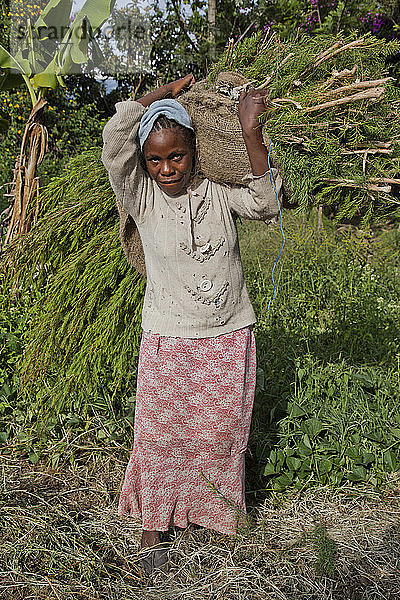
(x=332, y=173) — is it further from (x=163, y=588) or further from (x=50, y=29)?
(x=50, y=29)

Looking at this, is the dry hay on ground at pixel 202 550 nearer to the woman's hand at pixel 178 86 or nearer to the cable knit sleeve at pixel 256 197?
the cable knit sleeve at pixel 256 197

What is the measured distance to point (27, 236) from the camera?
329 cm

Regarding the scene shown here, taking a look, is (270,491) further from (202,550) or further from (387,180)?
(387,180)

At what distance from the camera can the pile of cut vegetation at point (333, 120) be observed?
6.35 ft

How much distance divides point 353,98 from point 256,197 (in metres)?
0.44

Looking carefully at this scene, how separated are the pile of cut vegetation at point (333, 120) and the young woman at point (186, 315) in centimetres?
10

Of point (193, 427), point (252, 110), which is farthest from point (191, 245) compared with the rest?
point (193, 427)

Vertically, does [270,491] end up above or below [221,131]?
below

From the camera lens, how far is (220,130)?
198cm

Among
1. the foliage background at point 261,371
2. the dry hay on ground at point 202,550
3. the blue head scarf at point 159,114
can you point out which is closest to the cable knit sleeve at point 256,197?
the blue head scarf at point 159,114

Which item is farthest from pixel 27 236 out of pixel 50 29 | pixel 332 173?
pixel 50 29

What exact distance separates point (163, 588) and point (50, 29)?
439 centimetres

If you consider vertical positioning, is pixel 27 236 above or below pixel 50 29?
below

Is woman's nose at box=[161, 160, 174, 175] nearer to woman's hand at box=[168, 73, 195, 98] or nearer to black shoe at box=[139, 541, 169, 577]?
woman's hand at box=[168, 73, 195, 98]
